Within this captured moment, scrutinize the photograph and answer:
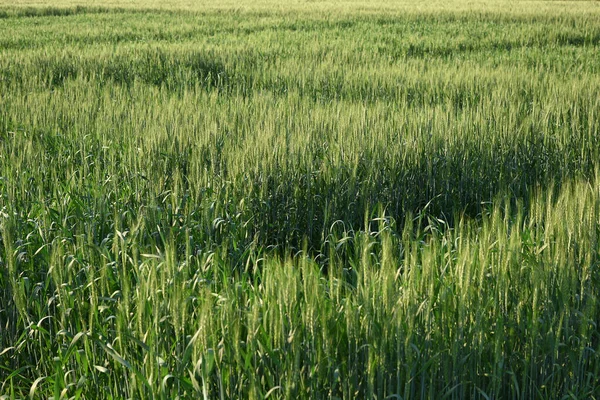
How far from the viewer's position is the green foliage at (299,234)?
174cm

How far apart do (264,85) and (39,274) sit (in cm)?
488

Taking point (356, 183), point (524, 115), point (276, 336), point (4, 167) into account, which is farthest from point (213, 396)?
point (524, 115)

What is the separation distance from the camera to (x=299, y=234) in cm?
351

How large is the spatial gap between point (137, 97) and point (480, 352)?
5.09 meters

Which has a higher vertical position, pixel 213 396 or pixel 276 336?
pixel 276 336

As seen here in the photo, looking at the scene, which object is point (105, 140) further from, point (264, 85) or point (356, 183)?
point (264, 85)

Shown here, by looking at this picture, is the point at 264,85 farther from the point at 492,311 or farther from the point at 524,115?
the point at 492,311

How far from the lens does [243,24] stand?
48.6 ft

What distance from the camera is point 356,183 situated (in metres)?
3.69

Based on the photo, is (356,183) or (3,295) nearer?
(3,295)

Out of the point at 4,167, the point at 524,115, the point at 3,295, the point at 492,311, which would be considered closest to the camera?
the point at 492,311

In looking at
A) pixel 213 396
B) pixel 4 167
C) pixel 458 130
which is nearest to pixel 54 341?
pixel 213 396

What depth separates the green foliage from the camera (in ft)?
5.71

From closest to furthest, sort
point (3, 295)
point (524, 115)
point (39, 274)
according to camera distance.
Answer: point (3, 295), point (39, 274), point (524, 115)
